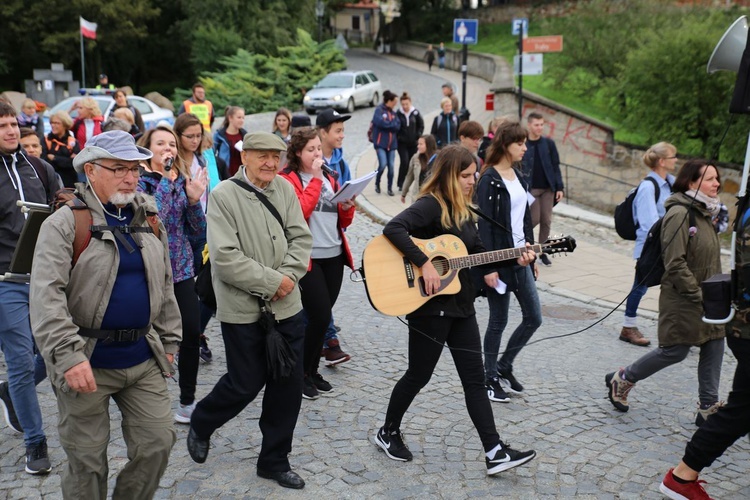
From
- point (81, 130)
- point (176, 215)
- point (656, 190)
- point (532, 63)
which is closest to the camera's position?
point (176, 215)

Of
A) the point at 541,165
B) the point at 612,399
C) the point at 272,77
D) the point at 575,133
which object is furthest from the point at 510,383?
the point at 272,77

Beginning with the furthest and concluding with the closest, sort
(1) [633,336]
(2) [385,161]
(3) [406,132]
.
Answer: (3) [406,132], (2) [385,161], (1) [633,336]

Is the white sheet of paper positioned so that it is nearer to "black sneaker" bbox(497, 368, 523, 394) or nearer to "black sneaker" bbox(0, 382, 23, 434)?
"black sneaker" bbox(497, 368, 523, 394)

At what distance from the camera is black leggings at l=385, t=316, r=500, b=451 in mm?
4852

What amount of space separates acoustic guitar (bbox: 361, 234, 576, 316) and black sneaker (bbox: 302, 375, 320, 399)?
4.33 feet

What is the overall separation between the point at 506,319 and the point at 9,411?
3.49 meters

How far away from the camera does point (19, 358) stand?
4.77 meters

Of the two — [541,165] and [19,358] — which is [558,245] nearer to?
[19,358]

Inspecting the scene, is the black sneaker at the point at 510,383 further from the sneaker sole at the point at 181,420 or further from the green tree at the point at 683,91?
the green tree at the point at 683,91

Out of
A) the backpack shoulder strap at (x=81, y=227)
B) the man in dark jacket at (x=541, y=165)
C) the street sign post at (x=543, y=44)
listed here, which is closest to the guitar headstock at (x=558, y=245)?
the backpack shoulder strap at (x=81, y=227)

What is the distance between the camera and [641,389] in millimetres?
6422

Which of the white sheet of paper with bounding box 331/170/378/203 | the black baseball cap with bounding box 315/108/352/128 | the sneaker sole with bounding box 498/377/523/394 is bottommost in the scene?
the sneaker sole with bounding box 498/377/523/394

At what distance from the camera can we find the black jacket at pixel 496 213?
581 centimetres

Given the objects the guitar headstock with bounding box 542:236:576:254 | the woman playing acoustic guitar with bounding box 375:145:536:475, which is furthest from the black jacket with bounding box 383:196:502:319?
the guitar headstock with bounding box 542:236:576:254
